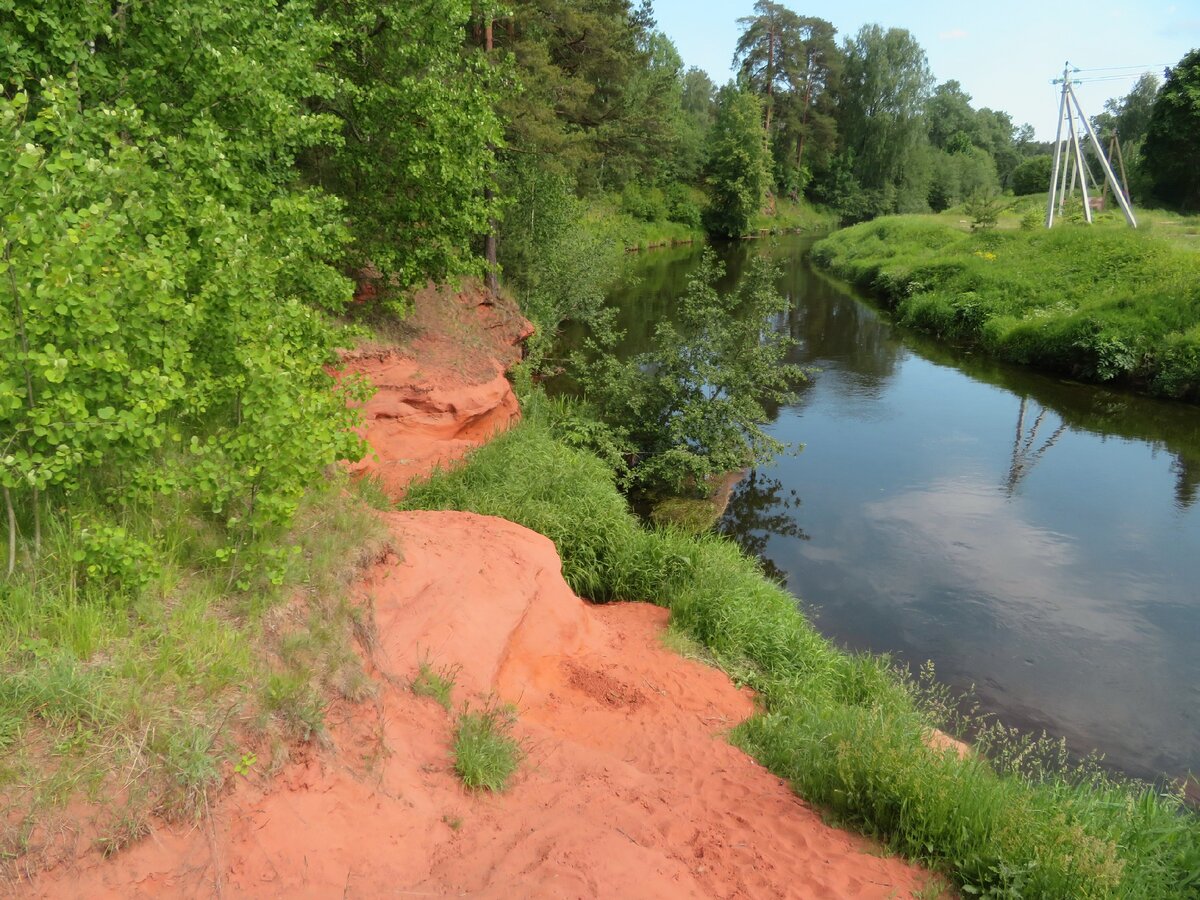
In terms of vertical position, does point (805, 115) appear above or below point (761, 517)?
above

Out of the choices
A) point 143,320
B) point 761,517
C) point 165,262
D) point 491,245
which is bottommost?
point 761,517

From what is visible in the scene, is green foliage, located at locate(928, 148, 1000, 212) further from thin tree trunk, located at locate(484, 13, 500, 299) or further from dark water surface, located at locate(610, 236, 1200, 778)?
thin tree trunk, located at locate(484, 13, 500, 299)

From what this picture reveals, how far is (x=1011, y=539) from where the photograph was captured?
40.0ft

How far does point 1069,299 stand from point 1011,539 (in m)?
14.1

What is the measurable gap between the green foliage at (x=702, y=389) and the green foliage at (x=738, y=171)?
41.8 meters

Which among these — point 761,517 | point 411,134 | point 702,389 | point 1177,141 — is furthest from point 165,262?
point 1177,141

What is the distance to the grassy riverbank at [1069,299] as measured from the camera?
19047 mm

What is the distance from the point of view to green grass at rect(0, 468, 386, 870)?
3451 millimetres

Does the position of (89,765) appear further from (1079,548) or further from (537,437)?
(1079,548)

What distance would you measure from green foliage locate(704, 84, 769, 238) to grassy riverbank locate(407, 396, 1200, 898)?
45.8 metres

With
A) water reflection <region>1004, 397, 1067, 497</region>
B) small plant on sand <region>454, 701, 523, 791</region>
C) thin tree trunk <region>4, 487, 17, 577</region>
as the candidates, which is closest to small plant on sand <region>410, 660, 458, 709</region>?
small plant on sand <region>454, 701, 523, 791</region>

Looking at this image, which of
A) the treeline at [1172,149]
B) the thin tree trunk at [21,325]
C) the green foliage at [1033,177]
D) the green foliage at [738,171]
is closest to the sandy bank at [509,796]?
the thin tree trunk at [21,325]

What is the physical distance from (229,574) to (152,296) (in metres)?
1.68

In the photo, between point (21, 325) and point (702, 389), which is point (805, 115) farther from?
point (21, 325)
